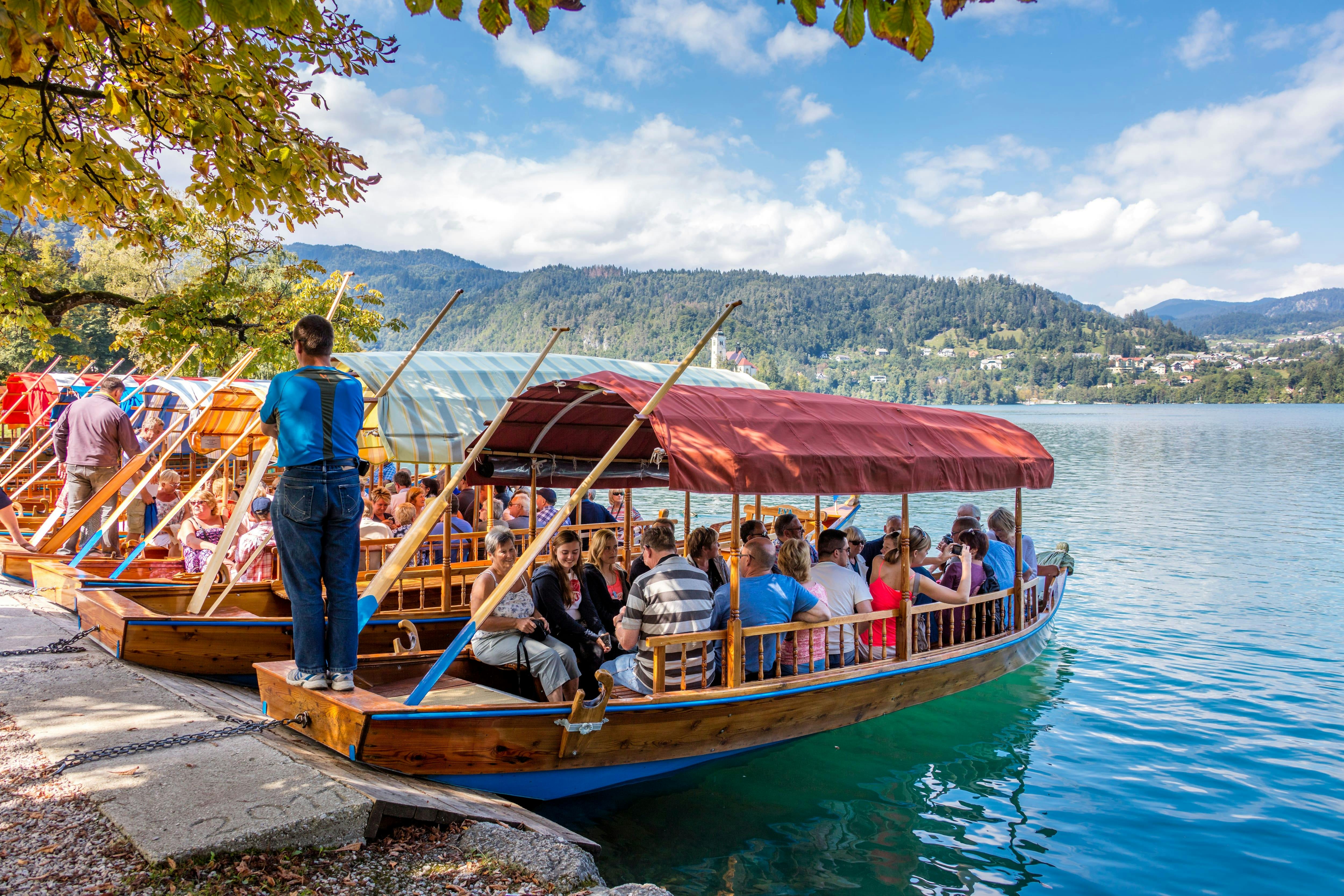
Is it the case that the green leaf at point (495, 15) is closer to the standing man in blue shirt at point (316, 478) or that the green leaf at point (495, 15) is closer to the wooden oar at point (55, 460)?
the standing man in blue shirt at point (316, 478)

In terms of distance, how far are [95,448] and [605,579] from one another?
7.76 metres

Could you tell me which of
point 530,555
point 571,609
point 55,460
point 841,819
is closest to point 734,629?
A: point 571,609

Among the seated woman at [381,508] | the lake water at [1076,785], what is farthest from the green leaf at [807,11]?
the seated woman at [381,508]

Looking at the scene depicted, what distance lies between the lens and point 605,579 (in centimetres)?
783

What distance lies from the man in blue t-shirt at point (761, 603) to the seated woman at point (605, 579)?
39.0 inches

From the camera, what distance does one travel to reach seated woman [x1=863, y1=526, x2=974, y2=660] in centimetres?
876

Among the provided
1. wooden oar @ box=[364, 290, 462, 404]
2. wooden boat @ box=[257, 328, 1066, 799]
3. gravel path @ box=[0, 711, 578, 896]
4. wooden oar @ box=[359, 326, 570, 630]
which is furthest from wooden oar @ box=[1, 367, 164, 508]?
gravel path @ box=[0, 711, 578, 896]

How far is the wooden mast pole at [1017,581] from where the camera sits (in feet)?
32.2

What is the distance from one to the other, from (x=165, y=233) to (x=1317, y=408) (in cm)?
21598

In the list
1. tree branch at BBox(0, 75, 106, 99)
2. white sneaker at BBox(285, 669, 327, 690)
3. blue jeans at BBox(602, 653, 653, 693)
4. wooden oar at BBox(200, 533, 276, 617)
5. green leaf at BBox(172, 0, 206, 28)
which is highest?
tree branch at BBox(0, 75, 106, 99)

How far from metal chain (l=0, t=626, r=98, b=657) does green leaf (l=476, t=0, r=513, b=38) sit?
6579 millimetres

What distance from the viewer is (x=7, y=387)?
23797 mm

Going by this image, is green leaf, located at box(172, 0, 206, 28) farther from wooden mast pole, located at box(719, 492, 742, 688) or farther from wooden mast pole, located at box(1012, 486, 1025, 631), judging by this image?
wooden mast pole, located at box(1012, 486, 1025, 631)

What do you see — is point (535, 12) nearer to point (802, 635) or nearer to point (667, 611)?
point (667, 611)
